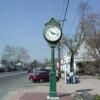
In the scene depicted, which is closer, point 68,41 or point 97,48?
point 97,48

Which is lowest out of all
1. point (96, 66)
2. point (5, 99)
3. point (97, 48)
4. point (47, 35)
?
point (5, 99)

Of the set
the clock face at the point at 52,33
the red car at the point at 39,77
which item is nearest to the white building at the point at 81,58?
the clock face at the point at 52,33

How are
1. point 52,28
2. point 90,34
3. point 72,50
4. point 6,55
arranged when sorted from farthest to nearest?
point 6,55, point 72,50, point 52,28, point 90,34

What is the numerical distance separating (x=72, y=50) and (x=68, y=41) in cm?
183

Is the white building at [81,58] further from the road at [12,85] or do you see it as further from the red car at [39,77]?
the road at [12,85]

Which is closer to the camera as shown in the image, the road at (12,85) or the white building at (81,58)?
the white building at (81,58)

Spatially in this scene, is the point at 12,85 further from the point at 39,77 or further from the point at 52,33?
the point at 52,33

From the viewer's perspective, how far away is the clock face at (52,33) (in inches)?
399

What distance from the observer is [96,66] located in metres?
7.10

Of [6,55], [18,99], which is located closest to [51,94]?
[18,99]

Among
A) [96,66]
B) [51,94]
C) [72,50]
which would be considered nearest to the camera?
[96,66]

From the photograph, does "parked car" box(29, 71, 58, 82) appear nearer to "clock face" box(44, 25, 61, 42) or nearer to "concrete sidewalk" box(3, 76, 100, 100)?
"concrete sidewalk" box(3, 76, 100, 100)

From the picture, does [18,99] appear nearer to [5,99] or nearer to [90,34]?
[5,99]

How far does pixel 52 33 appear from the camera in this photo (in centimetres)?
1021
